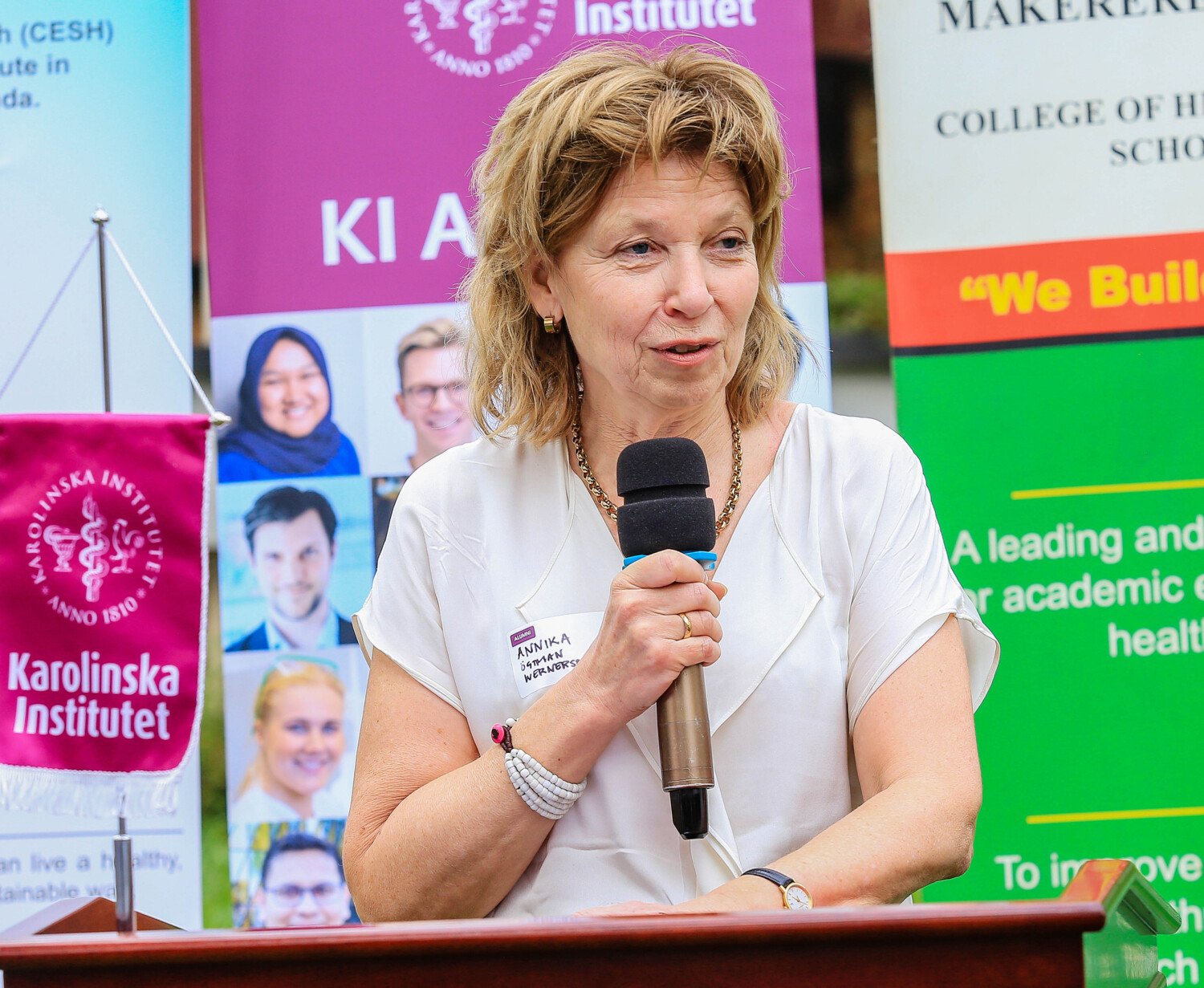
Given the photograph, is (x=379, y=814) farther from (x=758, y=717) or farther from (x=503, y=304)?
(x=503, y=304)

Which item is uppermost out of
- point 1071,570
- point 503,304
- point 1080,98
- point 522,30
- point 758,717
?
point 522,30

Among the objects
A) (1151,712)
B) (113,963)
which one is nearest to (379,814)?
(113,963)

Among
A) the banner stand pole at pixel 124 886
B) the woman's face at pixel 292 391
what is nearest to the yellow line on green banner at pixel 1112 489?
the woman's face at pixel 292 391

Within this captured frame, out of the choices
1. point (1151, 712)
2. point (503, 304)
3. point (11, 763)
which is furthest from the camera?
point (1151, 712)

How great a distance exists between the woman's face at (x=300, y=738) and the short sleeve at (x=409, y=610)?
1.24 m

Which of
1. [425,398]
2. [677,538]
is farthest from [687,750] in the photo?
[425,398]

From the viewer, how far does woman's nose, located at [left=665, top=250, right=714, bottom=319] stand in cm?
195

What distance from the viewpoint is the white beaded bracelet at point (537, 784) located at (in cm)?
186

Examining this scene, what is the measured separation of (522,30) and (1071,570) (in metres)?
1.73

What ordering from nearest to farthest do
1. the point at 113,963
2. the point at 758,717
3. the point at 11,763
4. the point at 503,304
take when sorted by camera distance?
the point at 113,963 → the point at 758,717 → the point at 503,304 → the point at 11,763

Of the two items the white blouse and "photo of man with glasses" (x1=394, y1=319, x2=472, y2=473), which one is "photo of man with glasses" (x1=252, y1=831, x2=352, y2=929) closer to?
"photo of man with glasses" (x1=394, y1=319, x2=472, y2=473)

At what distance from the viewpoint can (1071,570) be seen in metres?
3.26

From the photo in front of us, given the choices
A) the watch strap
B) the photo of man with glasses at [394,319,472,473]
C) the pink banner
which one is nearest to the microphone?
the watch strap

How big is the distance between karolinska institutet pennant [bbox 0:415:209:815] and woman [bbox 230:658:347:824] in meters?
0.53
